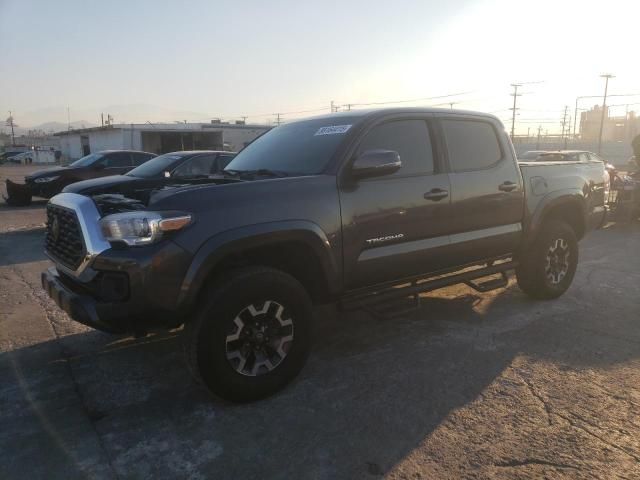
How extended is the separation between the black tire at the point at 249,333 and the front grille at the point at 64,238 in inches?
36.3

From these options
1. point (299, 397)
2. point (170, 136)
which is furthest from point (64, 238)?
point (170, 136)

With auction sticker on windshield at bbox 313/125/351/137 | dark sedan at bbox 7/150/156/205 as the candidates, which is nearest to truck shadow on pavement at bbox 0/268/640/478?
auction sticker on windshield at bbox 313/125/351/137

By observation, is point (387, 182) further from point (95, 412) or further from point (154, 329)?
point (95, 412)

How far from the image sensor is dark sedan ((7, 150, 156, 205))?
13.6 meters

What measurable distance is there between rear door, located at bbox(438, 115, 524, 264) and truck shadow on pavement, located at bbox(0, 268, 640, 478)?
81 cm

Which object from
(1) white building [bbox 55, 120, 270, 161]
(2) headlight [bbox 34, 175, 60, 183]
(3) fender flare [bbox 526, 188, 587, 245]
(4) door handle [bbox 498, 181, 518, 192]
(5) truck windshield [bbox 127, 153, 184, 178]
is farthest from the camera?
(1) white building [bbox 55, 120, 270, 161]

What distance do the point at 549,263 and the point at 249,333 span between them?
3647mm

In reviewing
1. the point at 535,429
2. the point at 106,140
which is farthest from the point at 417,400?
the point at 106,140

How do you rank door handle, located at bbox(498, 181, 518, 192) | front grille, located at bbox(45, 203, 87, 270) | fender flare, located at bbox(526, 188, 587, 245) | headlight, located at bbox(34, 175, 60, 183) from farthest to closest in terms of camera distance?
1. headlight, located at bbox(34, 175, 60, 183)
2. fender flare, located at bbox(526, 188, 587, 245)
3. door handle, located at bbox(498, 181, 518, 192)
4. front grille, located at bbox(45, 203, 87, 270)

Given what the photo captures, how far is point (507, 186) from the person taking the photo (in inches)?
190

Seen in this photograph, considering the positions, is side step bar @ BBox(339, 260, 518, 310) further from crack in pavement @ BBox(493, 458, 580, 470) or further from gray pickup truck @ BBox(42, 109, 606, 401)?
crack in pavement @ BBox(493, 458, 580, 470)

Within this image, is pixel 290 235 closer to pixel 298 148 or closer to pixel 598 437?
pixel 298 148

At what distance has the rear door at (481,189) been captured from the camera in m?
4.45

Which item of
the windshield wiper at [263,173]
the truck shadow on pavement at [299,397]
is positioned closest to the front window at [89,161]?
the truck shadow on pavement at [299,397]
